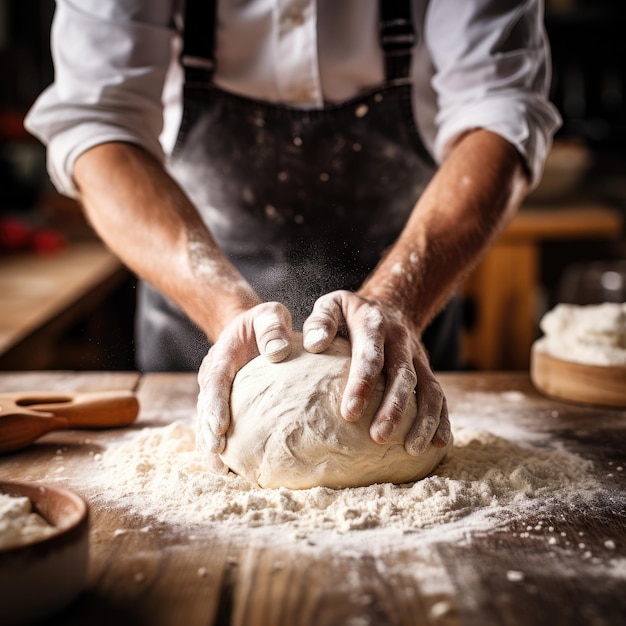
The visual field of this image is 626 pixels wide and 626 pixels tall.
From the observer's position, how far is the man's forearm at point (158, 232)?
1.30 meters

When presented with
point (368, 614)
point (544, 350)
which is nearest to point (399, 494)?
point (368, 614)

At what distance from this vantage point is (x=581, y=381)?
5.16ft

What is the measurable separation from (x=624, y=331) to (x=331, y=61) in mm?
867

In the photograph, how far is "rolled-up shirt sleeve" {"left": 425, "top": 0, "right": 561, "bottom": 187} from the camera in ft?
5.31

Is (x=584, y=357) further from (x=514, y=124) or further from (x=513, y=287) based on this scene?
(x=513, y=287)

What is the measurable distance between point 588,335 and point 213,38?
1.04 metres

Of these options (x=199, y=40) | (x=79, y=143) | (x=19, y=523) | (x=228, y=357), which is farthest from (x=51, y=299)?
(x=19, y=523)

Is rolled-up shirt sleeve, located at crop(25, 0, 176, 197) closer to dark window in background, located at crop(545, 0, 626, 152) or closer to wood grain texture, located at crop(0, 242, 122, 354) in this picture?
wood grain texture, located at crop(0, 242, 122, 354)

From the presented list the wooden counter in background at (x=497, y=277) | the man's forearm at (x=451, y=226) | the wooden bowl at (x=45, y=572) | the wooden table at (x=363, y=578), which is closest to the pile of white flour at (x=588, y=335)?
the man's forearm at (x=451, y=226)

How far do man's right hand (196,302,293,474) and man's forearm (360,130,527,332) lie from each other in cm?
21

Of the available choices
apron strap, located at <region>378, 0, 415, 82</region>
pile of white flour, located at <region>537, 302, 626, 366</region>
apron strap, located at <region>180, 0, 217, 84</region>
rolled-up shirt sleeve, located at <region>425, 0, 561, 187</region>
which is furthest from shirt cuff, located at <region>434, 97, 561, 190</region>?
apron strap, located at <region>180, 0, 217, 84</region>

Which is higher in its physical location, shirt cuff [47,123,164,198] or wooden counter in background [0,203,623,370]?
shirt cuff [47,123,164,198]

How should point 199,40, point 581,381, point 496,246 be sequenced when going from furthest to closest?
point 496,246
point 199,40
point 581,381

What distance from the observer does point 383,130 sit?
1.82m
